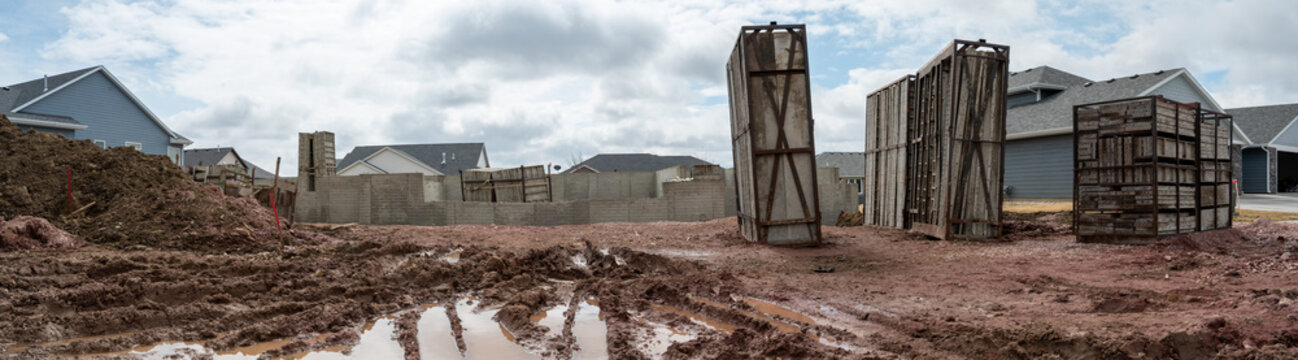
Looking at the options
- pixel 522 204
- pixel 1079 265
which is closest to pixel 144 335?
pixel 1079 265

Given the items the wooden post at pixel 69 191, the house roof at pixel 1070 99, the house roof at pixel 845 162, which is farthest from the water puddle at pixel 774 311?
the house roof at pixel 845 162

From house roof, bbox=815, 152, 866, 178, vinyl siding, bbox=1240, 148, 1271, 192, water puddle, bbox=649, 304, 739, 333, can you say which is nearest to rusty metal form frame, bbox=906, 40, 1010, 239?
water puddle, bbox=649, 304, 739, 333

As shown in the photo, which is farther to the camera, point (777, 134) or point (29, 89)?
point (29, 89)

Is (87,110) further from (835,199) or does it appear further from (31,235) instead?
(835,199)

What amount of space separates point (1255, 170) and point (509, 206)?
27.8m

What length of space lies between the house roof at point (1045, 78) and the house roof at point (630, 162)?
24.6 meters

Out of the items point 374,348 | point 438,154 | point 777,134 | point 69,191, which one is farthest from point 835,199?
point 438,154

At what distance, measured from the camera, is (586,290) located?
24.2 feet

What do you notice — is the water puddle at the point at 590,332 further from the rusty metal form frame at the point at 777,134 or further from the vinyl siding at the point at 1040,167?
the vinyl siding at the point at 1040,167

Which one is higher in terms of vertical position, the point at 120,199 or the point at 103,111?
the point at 103,111

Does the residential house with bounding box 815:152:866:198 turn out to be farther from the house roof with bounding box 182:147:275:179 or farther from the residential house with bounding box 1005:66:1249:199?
the house roof with bounding box 182:147:275:179

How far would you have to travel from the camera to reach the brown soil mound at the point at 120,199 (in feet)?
35.3

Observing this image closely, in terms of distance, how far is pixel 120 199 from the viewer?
1191 centimetres

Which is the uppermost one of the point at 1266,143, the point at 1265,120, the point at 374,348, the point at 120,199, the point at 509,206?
the point at 1265,120
